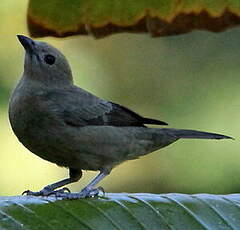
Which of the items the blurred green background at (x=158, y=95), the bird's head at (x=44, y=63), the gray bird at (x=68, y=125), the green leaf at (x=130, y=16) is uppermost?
the green leaf at (x=130, y=16)

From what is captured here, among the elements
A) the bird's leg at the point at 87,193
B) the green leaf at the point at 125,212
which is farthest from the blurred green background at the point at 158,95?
the green leaf at the point at 125,212

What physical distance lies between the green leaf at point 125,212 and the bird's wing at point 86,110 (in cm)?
103

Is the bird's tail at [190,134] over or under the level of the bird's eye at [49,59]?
under

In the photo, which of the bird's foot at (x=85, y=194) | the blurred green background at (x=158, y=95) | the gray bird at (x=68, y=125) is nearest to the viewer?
the bird's foot at (x=85, y=194)

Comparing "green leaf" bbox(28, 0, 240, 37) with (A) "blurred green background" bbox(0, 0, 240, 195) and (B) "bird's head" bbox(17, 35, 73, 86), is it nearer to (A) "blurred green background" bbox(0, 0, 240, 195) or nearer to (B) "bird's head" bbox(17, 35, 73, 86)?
(B) "bird's head" bbox(17, 35, 73, 86)

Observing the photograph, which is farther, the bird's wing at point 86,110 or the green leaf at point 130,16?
the bird's wing at point 86,110

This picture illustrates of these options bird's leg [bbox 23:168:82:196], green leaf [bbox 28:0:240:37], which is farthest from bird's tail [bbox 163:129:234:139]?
green leaf [bbox 28:0:240:37]

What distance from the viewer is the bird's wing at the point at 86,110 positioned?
16.4ft

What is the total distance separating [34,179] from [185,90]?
251 cm

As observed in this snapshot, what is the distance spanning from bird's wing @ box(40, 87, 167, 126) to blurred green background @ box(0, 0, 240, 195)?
2.93 metres

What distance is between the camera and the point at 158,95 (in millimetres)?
10594

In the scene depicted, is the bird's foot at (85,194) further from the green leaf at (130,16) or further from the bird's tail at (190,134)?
the green leaf at (130,16)

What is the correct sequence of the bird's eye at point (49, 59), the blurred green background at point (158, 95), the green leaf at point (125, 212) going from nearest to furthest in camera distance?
the green leaf at point (125, 212) < the bird's eye at point (49, 59) < the blurred green background at point (158, 95)

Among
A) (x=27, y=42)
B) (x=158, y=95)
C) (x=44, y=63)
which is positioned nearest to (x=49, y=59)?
(x=44, y=63)
